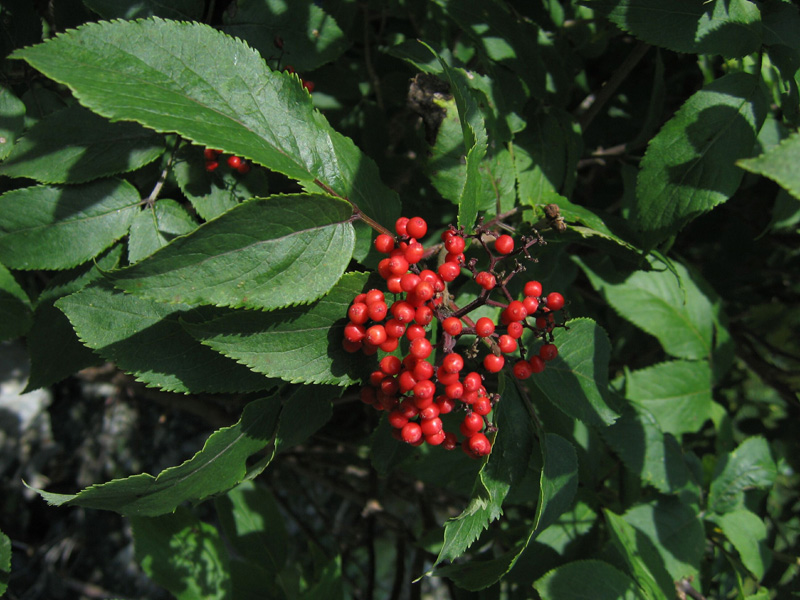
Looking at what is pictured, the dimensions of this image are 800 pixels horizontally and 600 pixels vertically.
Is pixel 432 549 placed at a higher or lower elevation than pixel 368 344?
lower

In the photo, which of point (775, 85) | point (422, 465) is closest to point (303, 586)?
point (422, 465)

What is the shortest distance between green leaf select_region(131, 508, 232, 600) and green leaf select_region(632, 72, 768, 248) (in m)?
1.80

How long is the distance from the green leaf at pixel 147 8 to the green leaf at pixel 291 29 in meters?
0.10

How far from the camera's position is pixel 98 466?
3.47 meters

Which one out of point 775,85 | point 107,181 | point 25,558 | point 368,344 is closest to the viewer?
point 368,344

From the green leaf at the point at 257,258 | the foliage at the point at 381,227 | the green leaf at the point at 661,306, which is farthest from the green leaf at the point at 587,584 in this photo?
the green leaf at the point at 257,258

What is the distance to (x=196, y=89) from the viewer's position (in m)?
1.18

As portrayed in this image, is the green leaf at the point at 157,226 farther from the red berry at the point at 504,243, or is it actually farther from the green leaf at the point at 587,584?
the green leaf at the point at 587,584

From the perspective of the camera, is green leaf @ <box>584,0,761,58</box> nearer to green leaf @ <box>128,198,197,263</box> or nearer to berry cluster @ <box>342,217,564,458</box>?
berry cluster @ <box>342,217,564,458</box>

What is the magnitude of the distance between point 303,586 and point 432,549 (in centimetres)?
59

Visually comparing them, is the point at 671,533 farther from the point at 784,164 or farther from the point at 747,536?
the point at 784,164

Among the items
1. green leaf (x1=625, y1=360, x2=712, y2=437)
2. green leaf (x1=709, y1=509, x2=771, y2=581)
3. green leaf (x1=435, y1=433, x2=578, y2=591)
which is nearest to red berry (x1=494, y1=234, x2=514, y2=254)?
green leaf (x1=435, y1=433, x2=578, y2=591)

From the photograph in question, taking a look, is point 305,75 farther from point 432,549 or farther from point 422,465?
point 432,549

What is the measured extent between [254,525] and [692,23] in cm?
232
